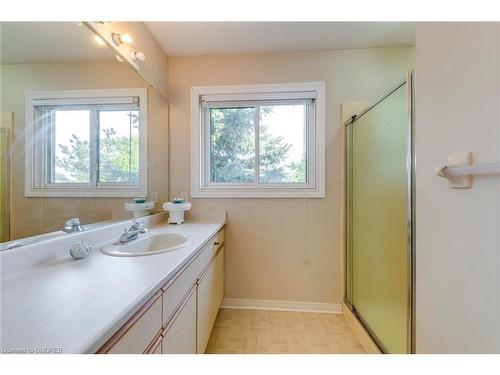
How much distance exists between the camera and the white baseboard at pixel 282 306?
1.79 metres

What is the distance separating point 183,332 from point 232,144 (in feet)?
5.08

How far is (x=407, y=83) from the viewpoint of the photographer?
97 cm

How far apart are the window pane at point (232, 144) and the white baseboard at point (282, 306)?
1167 mm

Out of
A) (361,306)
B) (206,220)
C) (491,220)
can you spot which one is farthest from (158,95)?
(361,306)

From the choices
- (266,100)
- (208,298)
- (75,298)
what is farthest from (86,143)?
(266,100)

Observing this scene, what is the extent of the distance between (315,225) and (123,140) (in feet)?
5.62

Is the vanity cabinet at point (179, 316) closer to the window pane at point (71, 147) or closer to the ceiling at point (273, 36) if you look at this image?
the window pane at point (71, 147)

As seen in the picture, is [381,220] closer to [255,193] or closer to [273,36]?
[255,193]

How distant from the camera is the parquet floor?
1.36m

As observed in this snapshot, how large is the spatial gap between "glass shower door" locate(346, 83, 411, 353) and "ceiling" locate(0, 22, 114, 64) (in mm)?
1706

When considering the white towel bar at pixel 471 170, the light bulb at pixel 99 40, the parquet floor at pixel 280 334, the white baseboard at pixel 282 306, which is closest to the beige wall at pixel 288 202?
the white baseboard at pixel 282 306

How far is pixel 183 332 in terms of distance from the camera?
0.89 meters

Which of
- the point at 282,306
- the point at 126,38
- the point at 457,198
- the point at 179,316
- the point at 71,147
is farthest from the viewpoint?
the point at 282,306
